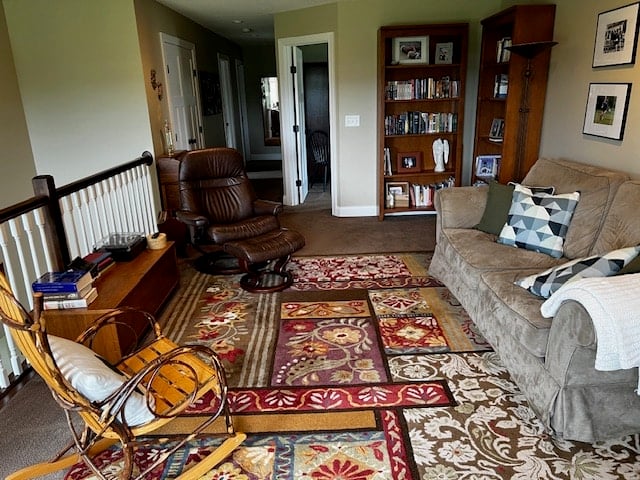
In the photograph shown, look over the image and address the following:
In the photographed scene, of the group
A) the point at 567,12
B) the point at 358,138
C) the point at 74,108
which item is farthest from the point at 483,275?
the point at 74,108

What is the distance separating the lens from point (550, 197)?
2959 millimetres

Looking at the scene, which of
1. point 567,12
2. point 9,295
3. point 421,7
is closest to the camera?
point 9,295

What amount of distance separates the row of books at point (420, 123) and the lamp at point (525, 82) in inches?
47.0

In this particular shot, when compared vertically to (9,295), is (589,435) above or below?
below

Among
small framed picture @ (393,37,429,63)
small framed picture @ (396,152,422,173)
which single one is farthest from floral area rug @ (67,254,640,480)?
small framed picture @ (393,37,429,63)

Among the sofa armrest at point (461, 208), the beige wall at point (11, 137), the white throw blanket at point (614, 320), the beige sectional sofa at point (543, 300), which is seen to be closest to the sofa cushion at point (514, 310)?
the beige sectional sofa at point (543, 300)

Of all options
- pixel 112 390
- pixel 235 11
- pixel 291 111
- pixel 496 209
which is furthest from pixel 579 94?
pixel 235 11

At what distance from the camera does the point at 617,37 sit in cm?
303

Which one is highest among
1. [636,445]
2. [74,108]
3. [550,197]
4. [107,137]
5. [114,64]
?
[114,64]

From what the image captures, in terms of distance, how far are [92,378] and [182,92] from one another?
4633mm

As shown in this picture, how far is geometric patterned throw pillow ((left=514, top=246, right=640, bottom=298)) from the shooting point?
81.0 inches

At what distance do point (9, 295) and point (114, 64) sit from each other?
11.9ft

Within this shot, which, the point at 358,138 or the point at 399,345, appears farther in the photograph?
the point at 358,138

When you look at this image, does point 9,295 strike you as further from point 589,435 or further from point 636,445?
point 636,445
